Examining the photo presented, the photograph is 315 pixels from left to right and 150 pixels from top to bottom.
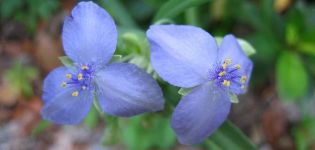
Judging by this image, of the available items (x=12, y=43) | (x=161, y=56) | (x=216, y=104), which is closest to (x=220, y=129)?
(x=216, y=104)

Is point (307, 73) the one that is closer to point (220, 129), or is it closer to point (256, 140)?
point (256, 140)

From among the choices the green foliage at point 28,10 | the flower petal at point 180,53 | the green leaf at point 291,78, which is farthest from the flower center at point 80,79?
the green foliage at point 28,10

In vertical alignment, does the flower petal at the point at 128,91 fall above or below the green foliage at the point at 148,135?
above

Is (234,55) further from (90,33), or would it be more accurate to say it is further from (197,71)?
(90,33)

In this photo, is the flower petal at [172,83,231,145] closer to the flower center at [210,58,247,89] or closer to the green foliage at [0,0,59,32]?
the flower center at [210,58,247,89]

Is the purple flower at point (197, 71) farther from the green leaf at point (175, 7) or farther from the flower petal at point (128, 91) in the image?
the green leaf at point (175, 7)

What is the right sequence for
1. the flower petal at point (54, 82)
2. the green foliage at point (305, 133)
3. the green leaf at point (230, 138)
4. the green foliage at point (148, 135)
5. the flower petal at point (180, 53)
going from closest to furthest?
the flower petal at point (180, 53) → the flower petal at point (54, 82) → the green leaf at point (230, 138) → the green foliage at point (148, 135) → the green foliage at point (305, 133)

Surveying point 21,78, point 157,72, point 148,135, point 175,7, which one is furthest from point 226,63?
point 21,78

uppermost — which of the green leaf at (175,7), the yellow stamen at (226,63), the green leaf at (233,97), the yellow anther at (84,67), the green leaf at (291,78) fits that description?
the green leaf at (175,7)
